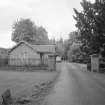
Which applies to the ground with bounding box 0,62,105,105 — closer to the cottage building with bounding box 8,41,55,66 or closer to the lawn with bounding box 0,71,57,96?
the lawn with bounding box 0,71,57,96

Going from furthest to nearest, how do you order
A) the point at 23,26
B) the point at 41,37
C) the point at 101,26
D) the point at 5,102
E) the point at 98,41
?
the point at 41,37
the point at 23,26
the point at 98,41
the point at 101,26
the point at 5,102

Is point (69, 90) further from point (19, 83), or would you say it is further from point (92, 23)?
point (92, 23)

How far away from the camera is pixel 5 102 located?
646 cm

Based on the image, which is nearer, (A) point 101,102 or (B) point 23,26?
(A) point 101,102

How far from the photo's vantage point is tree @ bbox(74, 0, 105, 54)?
19203mm

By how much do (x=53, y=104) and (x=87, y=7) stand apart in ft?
56.5

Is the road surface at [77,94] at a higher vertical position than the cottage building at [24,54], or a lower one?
lower

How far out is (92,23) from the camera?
69.5 ft

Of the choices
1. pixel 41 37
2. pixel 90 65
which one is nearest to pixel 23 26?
pixel 41 37

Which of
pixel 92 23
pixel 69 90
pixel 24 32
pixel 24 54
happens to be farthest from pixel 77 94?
pixel 24 32

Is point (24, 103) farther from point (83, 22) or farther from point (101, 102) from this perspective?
point (83, 22)

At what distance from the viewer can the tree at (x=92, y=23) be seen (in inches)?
756

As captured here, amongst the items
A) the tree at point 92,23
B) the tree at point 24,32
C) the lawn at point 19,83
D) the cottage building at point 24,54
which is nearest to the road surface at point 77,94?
the lawn at point 19,83

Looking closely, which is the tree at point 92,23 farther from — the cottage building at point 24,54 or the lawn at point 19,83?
the cottage building at point 24,54
